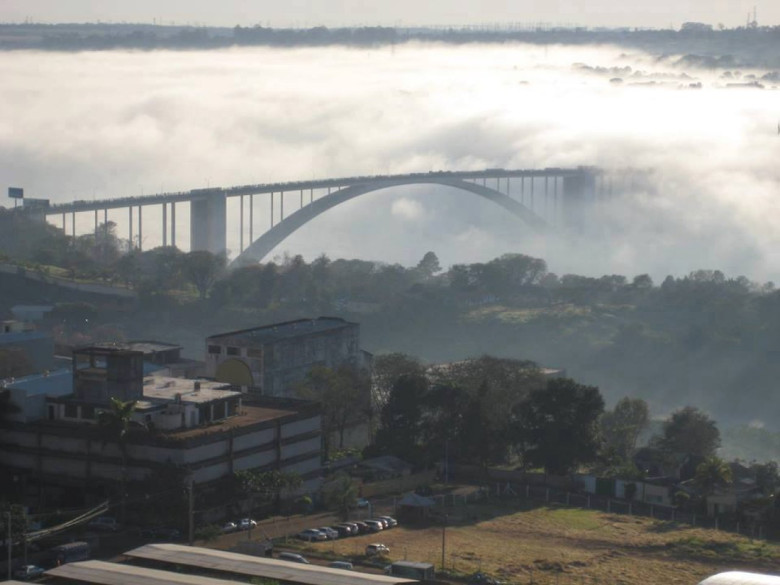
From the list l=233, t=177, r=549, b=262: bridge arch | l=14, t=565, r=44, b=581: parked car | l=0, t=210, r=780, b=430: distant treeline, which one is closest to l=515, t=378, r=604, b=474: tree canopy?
l=14, t=565, r=44, b=581: parked car

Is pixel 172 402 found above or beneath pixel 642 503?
above

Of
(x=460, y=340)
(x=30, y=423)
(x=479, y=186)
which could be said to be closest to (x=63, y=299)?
(x=460, y=340)

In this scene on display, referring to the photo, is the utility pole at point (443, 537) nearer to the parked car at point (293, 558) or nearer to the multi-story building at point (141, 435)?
the parked car at point (293, 558)

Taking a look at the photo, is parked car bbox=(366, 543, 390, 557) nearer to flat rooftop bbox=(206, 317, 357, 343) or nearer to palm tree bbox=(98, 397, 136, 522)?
palm tree bbox=(98, 397, 136, 522)

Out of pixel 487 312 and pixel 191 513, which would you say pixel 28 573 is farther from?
pixel 487 312

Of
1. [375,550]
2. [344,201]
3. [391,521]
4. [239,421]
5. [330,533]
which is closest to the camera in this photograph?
[375,550]

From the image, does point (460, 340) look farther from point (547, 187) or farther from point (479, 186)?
point (547, 187)

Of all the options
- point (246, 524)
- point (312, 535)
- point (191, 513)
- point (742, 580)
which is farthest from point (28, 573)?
point (742, 580)
